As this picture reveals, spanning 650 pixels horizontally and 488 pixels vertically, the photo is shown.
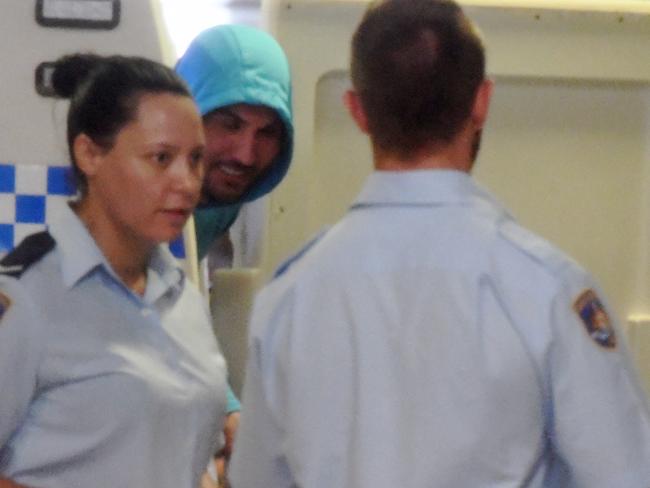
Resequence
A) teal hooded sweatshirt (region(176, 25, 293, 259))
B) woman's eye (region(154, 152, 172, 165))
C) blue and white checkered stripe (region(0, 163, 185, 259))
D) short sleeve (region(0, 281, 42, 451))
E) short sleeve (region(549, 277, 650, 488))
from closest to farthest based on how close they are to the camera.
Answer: short sleeve (region(549, 277, 650, 488)), short sleeve (region(0, 281, 42, 451)), woman's eye (region(154, 152, 172, 165)), blue and white checkered stripe (region(0, 163, 185, 259)), teal hooded sweatshirt (region(176, 25, 293, 259))

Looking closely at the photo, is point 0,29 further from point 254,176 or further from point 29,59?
point 254,176

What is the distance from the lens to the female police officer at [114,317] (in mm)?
1056

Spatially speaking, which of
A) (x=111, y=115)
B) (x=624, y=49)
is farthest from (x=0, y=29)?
(x=624, y=49)

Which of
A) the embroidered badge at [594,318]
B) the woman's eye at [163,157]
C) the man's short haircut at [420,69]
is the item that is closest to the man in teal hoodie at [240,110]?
the woman's eye at [163,157]

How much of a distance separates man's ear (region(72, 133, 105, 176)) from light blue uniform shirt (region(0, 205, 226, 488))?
0.06 m

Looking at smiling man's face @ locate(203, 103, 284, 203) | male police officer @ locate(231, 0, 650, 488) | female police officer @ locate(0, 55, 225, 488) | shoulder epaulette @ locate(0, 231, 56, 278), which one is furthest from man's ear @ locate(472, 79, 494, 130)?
smiling man's face @ locate(203, 103, 284, 203)

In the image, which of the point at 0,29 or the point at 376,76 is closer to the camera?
the point at 376,76

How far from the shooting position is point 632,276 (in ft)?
5.84

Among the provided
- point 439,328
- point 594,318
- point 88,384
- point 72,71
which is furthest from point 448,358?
point 72,71

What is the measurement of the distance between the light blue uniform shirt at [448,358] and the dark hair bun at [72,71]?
43cm

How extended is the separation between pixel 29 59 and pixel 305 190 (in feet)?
1.74

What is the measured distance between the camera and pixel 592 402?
2.84ft

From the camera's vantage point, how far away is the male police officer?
2.87 ft

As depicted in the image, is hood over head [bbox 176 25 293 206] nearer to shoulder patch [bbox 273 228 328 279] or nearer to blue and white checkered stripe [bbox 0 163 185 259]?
blue and white checkered stripe [bbox 0 163 185 259]
